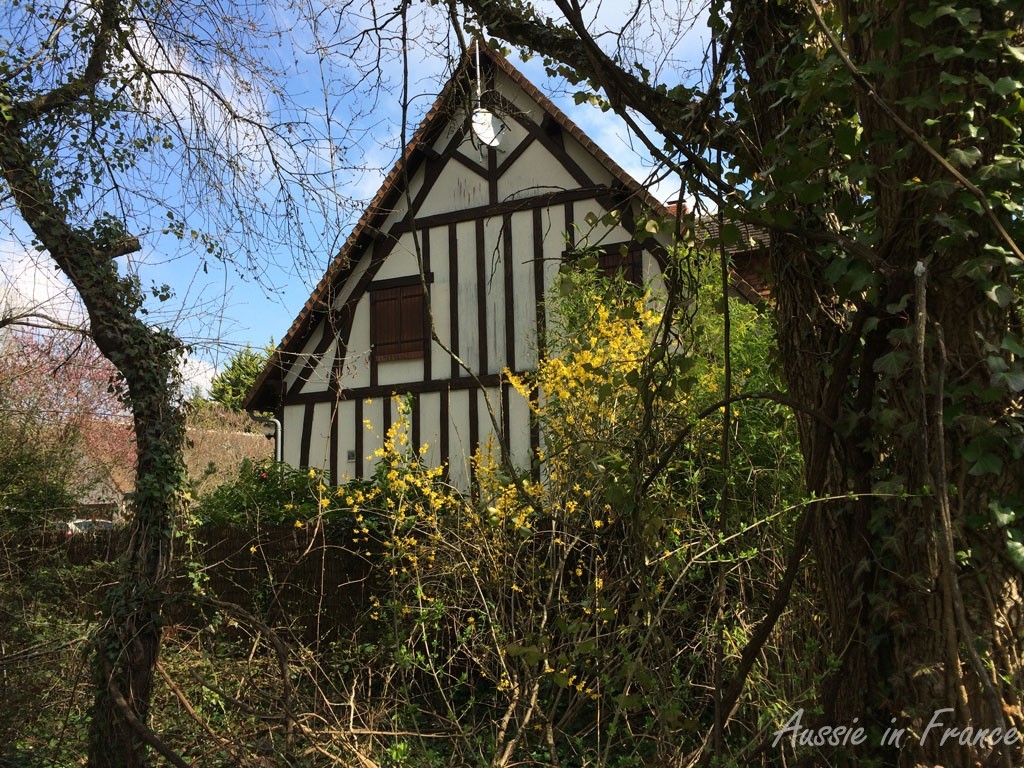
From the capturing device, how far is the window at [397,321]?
11453mm

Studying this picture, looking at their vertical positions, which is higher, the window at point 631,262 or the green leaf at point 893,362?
the window at point 631,262

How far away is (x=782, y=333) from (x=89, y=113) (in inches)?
189

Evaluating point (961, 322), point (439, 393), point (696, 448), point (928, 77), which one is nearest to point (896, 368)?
point (961, 322)

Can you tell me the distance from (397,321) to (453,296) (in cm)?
101

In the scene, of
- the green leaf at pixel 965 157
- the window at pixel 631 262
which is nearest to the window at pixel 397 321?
the window at pixel 631 262

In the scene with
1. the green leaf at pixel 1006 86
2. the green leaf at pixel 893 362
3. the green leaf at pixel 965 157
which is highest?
the green leaf at pixel 1006 86

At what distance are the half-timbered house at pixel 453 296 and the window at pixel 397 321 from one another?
17 mm

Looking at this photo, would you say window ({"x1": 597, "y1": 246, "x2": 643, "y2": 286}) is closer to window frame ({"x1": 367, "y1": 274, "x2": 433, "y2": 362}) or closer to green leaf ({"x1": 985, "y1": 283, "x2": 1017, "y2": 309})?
window frame ({"x1": 367, "y1": 274, "x2": 433, "y2": 362})

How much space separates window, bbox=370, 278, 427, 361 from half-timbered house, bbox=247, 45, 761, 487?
0.05ft

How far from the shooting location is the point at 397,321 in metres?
11.7

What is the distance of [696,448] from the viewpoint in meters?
5.04

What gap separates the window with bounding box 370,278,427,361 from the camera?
1145 cm

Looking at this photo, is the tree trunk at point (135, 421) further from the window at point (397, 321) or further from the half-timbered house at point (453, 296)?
the window at point (397, 321)

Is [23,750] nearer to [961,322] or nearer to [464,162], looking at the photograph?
[961,322]
